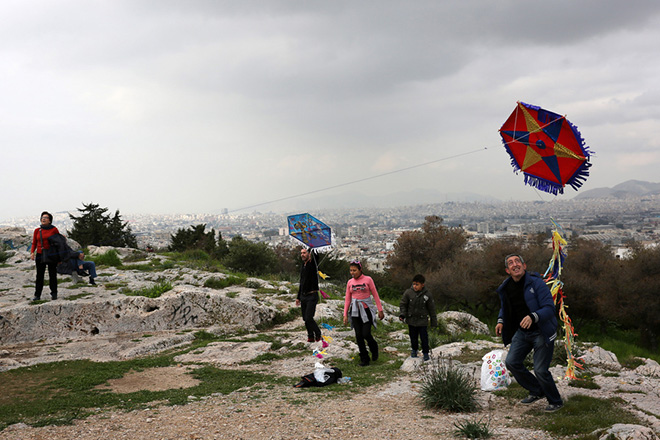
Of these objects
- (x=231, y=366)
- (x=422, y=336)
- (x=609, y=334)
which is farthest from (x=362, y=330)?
(x=609, y=334)

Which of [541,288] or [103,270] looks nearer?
[541,288]

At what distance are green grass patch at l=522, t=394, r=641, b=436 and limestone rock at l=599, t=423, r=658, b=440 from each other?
0.97 feet

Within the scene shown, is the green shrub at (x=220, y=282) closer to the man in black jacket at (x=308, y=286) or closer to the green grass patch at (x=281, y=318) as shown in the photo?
the green grass patch at (x=281, y=318)

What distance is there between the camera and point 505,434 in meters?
4.84

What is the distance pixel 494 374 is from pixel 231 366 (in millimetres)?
5197

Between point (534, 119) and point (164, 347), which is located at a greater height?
point (534, 119)

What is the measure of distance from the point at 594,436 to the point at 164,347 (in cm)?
920

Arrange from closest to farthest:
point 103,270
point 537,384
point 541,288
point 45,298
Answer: point 541,288 → point 537,384 → point 45,298 → point 103,270

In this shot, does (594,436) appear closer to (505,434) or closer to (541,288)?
(505,434)

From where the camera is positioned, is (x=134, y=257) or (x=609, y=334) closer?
(x=134, y=257)

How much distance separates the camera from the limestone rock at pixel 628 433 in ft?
13.7

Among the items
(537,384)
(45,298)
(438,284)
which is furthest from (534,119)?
(438,284)

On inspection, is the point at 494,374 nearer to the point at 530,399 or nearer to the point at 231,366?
the point at 530,399

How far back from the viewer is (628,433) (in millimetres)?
4219
